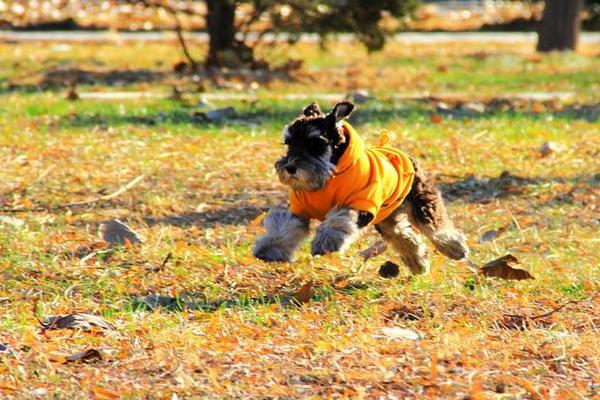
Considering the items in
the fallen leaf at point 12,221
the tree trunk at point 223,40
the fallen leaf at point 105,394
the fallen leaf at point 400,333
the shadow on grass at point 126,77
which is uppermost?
the fallen leaf at point 105,394

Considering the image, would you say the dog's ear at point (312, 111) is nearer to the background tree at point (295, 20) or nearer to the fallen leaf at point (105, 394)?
the fallen leaf at point (105, 394)

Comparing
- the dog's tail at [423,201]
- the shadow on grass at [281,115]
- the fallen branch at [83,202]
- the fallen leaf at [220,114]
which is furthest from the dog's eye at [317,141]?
the fallen leaf at [220,114]

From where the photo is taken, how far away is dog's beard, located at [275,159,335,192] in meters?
6.62

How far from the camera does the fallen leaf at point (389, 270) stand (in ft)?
24.5

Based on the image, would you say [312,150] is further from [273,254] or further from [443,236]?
[443,236]

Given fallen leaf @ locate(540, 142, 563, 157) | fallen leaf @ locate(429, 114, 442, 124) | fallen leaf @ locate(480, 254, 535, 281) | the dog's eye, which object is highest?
the dog's eye

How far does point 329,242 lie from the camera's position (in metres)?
6.75

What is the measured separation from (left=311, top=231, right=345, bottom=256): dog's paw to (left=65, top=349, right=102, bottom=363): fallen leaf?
5.35ft

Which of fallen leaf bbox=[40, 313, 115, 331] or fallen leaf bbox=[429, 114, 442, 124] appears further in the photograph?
fallen leaf bbox=[429, 114, 442, 124]

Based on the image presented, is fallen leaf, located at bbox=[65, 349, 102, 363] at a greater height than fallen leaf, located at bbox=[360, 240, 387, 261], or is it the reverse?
fallen leaf, located at bbox=[65, 349, 102, 363]

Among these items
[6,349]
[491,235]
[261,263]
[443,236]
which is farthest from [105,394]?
[491,235]

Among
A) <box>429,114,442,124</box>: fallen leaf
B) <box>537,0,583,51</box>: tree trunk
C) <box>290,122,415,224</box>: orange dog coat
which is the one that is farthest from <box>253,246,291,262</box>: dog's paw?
<box>537,0,583,51</box>: tree trunk

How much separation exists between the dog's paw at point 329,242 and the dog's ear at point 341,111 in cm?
63

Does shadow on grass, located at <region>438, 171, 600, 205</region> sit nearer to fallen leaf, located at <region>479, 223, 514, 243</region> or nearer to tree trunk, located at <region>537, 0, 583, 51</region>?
fallen leaf, located at <region>479, 223, 514, 243</region>
